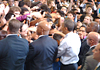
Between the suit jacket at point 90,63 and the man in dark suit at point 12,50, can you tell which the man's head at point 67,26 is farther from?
the man in dark suit at point 12,50

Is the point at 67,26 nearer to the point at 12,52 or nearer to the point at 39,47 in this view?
the point at 39,47

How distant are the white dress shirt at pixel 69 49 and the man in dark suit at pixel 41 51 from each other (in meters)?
0.22

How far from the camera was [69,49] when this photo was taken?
6.47ft

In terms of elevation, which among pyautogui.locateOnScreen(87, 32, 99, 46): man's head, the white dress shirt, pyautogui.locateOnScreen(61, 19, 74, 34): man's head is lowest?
the white dress shirt

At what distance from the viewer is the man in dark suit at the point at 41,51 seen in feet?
5.40

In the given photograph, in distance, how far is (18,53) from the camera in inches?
58.2

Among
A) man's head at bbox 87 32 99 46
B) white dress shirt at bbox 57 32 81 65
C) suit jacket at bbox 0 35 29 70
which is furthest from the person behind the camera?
white dress shirt at bbox 57 32 81 65

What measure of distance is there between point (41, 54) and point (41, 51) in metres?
0.05

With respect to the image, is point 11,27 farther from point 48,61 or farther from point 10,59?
point 48,61

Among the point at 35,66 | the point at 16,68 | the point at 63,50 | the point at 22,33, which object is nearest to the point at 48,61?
the point at 35,66

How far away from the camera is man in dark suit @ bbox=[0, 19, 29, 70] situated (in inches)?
55.2

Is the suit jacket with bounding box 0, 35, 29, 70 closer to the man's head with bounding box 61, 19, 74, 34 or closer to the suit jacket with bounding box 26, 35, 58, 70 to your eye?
the suit jacket with bounding box 26, 35, 58, 70

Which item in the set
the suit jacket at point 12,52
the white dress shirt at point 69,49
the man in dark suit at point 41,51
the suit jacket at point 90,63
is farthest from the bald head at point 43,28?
the suit jacket at point 90,63

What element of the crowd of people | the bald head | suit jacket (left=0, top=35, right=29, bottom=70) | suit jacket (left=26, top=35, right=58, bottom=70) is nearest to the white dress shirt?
the crowd of people
